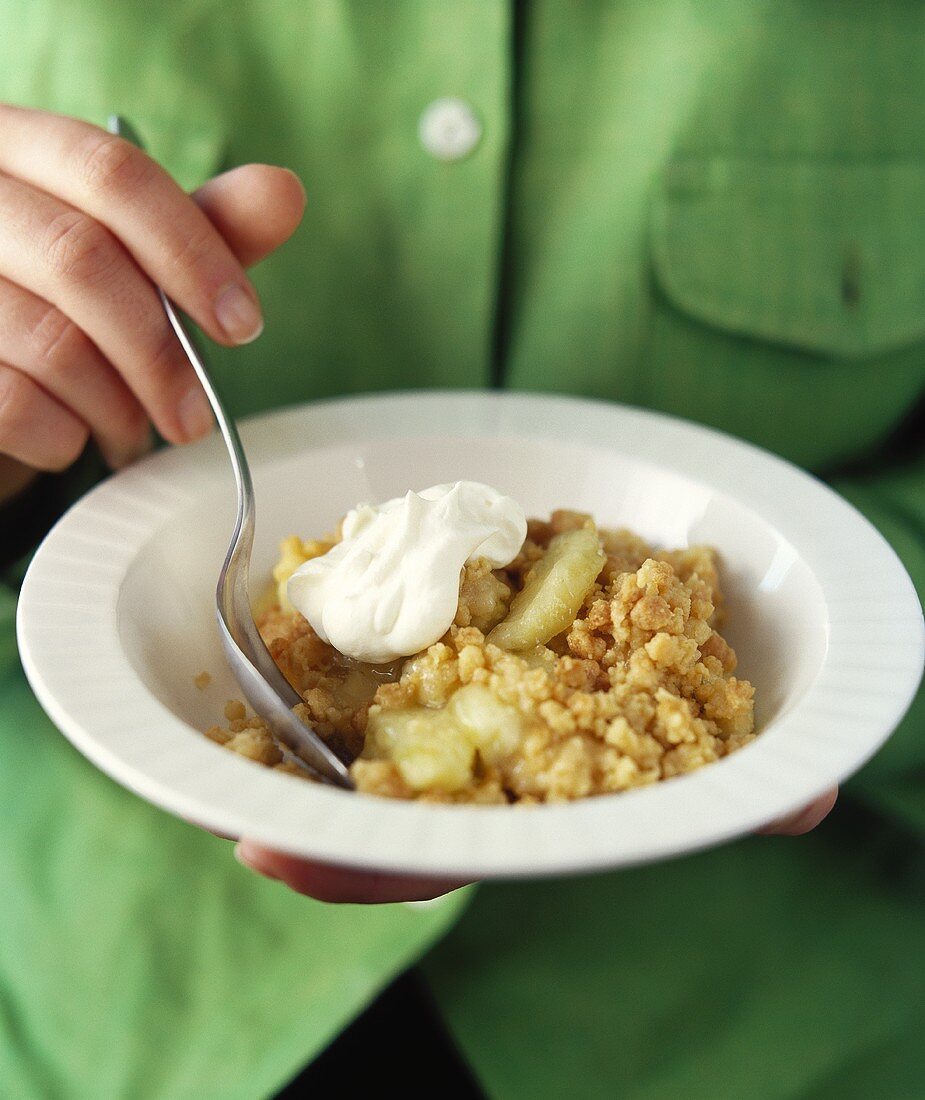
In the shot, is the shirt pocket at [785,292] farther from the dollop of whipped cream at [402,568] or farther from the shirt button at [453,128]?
the dollop of whipped cream at [402,568]

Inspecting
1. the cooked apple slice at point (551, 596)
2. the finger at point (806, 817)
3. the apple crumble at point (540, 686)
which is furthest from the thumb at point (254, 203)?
the finger at point (806, 817)

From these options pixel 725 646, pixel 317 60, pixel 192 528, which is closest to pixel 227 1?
pixel 317 60

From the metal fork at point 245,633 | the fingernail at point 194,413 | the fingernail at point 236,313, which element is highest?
the fingernail at point 236,313

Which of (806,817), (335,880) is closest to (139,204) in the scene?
(335,880)

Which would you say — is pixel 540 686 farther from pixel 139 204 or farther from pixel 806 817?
pixel 139 204

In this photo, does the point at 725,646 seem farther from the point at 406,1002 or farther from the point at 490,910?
the point at 406,1002

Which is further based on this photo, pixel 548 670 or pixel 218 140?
pixel 218 140

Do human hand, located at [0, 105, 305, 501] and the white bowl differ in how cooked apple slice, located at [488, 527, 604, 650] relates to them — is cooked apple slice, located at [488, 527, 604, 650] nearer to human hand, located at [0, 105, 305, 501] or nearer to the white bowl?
the white bowl
